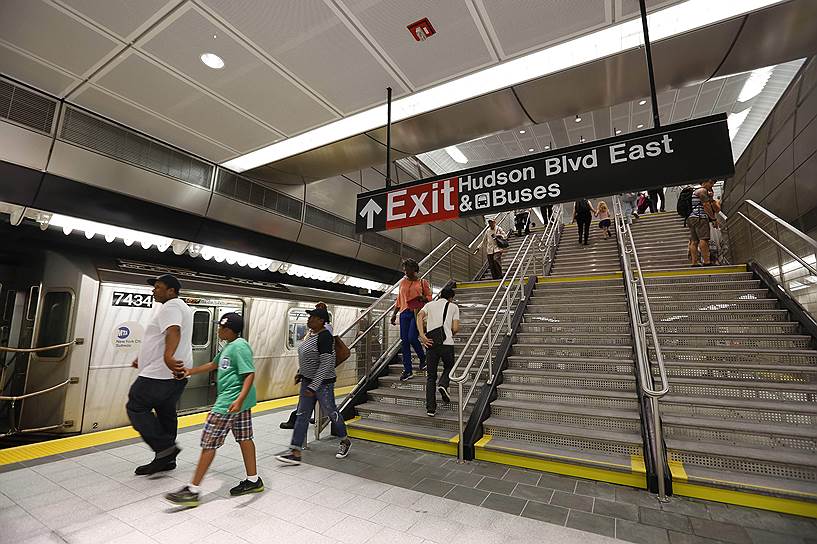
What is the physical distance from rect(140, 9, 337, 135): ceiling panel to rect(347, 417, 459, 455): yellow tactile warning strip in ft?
13.4

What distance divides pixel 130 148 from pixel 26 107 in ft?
3.30

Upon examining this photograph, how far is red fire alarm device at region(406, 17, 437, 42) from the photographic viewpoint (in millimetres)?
3274

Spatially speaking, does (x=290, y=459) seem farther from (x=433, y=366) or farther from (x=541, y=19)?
(x=541, y=19)

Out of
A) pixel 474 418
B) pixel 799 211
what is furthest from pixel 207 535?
pixel 799 211

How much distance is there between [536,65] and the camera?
388 cm

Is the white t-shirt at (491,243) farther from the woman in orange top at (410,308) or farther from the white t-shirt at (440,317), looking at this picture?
the white t-shirt at (440,317)

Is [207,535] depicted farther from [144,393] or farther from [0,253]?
[0,253]

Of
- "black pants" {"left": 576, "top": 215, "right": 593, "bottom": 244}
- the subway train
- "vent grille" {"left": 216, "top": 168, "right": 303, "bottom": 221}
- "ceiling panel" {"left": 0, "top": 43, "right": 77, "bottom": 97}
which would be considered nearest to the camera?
"ceiling panel" {"left": 0, "top": 43, "right": 77, "bottom": 97}

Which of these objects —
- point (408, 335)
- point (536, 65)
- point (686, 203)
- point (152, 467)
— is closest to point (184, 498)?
point (152, 467)

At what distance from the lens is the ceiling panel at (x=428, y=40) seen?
313 cm

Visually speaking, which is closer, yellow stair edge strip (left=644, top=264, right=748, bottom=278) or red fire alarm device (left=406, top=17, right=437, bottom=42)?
red fire alarm device (left=406, top=17, right=437, bottom=42)

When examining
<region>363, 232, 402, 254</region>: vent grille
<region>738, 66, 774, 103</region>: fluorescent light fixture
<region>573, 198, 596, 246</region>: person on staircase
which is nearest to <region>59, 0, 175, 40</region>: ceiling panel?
<region>363, 232, 402, 254</region>: vent grille

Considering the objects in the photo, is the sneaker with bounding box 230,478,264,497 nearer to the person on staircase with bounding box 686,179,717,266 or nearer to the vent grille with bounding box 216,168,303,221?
the vent grille with bounding box 216,168,303,221

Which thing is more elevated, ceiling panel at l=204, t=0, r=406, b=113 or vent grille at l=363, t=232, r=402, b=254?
ceiling panel at l=204, t=0, r=406, b=113
